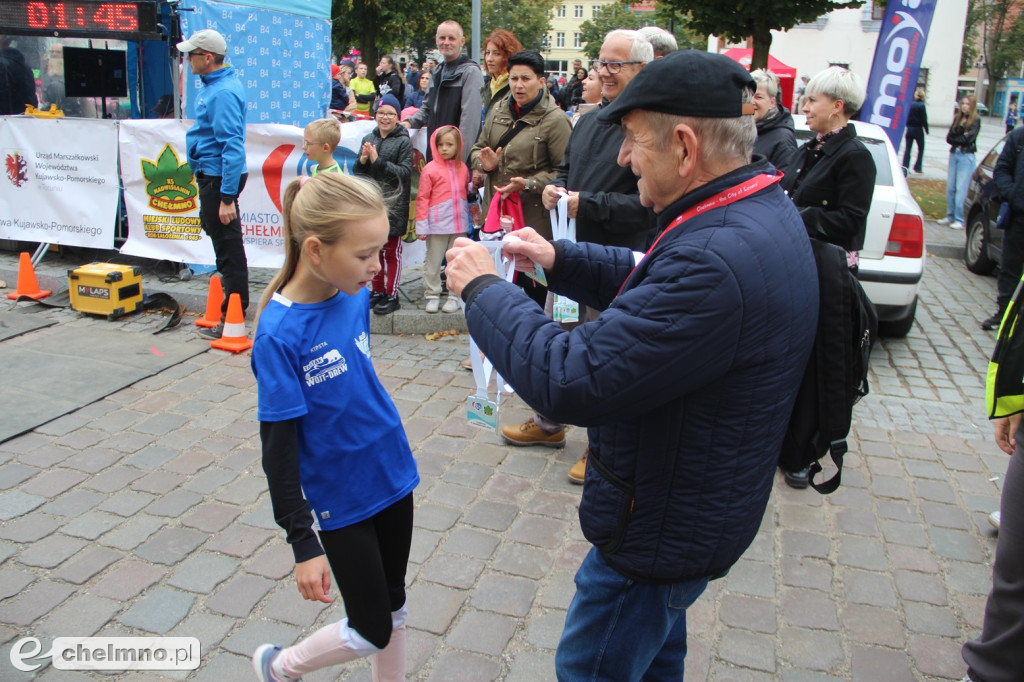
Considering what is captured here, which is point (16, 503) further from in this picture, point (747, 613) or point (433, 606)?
point (747, 613)

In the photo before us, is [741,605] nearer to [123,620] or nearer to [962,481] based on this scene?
[962,481]

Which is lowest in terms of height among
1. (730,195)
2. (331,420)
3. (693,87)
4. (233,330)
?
(233,330)

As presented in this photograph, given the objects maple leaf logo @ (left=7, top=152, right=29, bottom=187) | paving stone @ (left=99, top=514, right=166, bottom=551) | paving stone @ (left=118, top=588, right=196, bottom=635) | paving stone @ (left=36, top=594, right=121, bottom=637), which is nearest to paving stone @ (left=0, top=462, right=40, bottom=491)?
paving stone @ (left=99, top=514, right=166, bottom=551)

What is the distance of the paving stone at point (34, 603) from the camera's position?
9.61 ft

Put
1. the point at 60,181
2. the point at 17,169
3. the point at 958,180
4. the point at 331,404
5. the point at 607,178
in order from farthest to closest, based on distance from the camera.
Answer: the point at 958,180 → the point at 17,169 → the point at 60,181 → the point at 607,178 → the point at 331,404

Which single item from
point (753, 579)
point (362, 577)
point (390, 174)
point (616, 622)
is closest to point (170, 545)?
point (362, 577)

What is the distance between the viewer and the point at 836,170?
13.8ft

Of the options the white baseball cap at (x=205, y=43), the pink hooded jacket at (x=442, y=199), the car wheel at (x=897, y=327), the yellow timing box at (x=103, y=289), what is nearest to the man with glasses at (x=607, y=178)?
the pink hooded jacket at (x=442, y=199)

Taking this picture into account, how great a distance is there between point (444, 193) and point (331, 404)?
14.8 ft

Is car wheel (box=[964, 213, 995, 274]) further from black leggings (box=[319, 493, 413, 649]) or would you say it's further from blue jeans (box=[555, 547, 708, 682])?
black leggings (box=[319, 493, 413, 649])

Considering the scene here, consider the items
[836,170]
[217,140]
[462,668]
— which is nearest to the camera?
[462,668]

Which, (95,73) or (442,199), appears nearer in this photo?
(442,199)

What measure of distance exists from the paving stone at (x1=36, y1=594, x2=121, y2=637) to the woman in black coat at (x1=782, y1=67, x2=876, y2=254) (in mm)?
3670

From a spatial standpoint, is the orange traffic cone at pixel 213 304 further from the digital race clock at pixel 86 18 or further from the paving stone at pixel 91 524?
the paving stone at pixel 91 524
